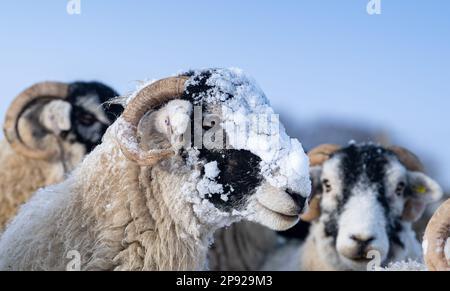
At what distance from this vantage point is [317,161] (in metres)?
6.79

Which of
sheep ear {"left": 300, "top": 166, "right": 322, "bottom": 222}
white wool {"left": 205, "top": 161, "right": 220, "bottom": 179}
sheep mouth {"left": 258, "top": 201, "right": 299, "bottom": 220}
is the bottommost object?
sheep ear {"left": 300, "top": 166, "right": 322, "bottom": 222}

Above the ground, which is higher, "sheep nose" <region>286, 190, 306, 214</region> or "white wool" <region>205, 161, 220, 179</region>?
"white wool" <region>205, 161, 220, 179</region>

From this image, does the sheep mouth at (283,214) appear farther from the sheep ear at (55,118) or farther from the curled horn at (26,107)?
the sheep ear at (55,118)

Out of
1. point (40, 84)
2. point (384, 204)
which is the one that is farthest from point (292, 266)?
point (40, 84)

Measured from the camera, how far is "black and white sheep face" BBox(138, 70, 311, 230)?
3740 millimetres

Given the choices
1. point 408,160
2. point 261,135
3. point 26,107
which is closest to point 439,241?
point 261,135

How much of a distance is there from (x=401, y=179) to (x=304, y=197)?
2.78 m

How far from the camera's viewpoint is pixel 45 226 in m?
3.87

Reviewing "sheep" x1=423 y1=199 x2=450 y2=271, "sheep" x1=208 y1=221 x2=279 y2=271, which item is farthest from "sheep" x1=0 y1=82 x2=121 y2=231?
"sheep" x1=423 y1=199 x2=450 y2=271

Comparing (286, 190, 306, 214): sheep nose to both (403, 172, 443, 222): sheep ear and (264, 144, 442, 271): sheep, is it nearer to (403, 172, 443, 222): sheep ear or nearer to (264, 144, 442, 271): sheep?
(264, 144, 442, 271): sheep

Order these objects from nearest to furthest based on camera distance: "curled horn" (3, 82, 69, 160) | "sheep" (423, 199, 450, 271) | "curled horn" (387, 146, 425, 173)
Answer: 1. "sheep" (423, 199, 450, 271)
2. "curled horn" (3, 82, 69, 160)
3. "curled horn" (387, 146, 425, 173)

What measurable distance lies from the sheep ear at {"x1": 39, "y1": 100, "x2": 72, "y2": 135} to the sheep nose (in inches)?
134

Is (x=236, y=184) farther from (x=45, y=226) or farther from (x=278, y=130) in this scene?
(x=45, y=226)

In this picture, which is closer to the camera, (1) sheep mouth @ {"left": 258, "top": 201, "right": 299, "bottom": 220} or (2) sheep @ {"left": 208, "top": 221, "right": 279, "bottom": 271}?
(1) sheep mouth @ {"left": 258, "top": 201, "right": 299, "bottom": 220}
